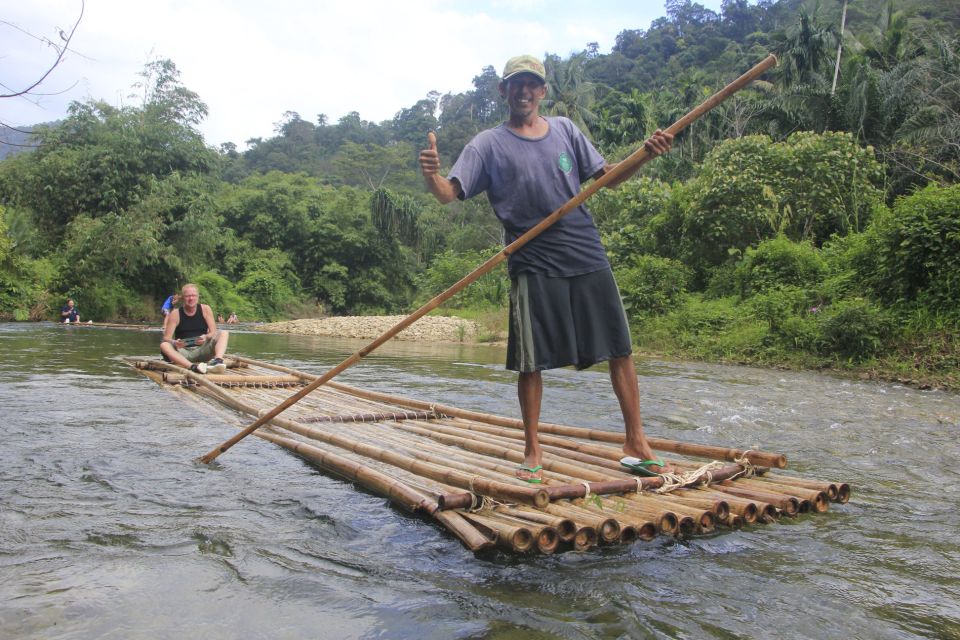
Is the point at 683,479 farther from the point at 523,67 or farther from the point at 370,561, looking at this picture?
the point at 523,67

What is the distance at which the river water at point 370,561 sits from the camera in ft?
5.70

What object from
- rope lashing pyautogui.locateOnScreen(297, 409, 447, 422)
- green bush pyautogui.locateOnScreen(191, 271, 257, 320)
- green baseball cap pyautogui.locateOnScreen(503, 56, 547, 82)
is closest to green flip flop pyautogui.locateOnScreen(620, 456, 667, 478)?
green baseball cap pyautogui.locateOnScreen(503, 56, 547, 82)

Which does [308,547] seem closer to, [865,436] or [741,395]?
[865,436]

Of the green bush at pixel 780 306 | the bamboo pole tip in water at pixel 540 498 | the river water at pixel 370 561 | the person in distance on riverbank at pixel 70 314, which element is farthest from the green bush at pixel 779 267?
the person in distance on riverbank at pixel 70 314

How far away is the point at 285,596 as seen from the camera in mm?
1895

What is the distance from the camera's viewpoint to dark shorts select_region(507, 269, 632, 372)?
2.77m

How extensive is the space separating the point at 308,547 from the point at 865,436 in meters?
3.76

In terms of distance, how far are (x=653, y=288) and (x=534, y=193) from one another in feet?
39.2

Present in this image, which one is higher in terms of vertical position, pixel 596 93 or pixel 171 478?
pixel 596 93

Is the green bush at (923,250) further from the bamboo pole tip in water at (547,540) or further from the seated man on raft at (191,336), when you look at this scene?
the bamboo pole tip in water at (547,540)

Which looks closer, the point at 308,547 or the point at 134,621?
the point at 134,621

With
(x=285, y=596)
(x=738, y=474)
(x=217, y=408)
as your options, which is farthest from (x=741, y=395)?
(x=285, y=596)

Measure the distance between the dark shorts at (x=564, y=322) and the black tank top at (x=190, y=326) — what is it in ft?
17.8

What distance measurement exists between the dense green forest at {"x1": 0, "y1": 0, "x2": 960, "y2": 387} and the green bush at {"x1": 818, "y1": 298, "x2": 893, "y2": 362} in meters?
0.03
